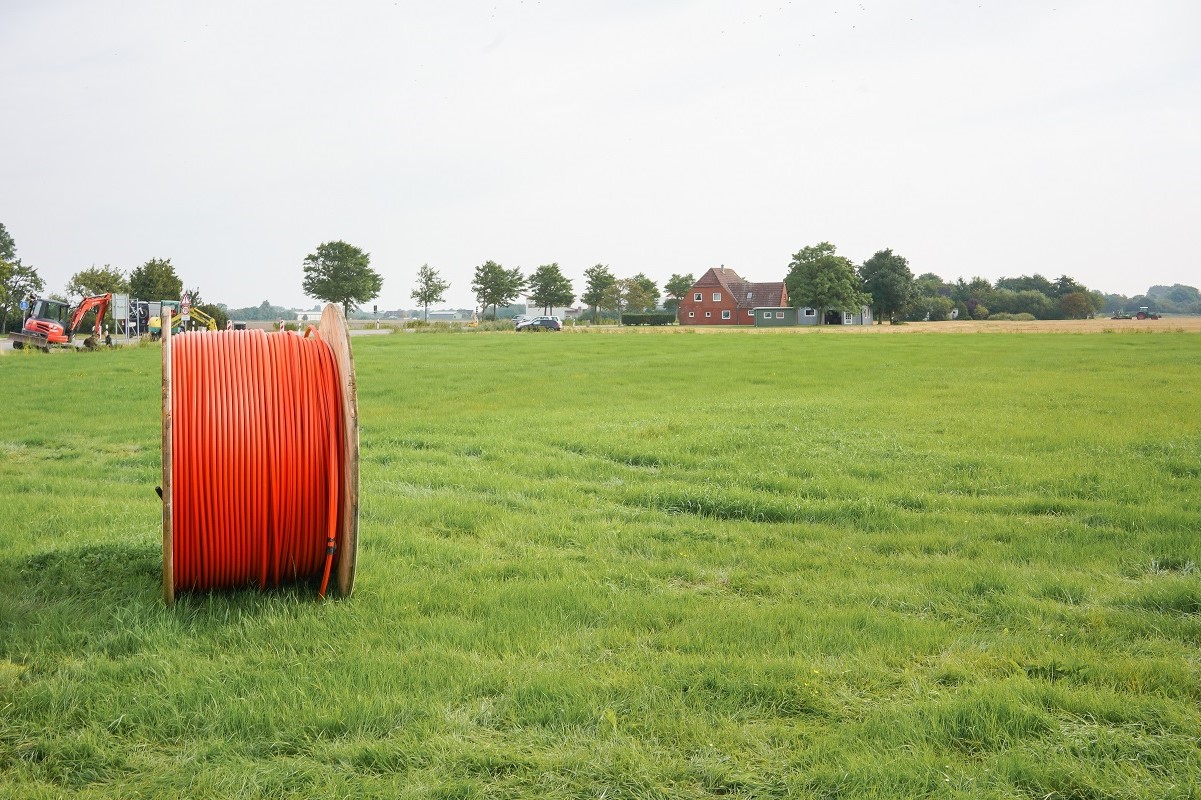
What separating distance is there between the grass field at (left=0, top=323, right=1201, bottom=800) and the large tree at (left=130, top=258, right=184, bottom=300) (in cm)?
6024

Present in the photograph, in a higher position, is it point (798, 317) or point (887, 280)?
point (887, 280)

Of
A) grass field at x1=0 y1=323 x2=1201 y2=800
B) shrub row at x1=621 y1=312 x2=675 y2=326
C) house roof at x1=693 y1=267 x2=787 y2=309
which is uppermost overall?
house roof at x1=693 y1=267 x2=787 y2=309

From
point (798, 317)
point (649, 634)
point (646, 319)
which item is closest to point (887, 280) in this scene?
point (798, 317)

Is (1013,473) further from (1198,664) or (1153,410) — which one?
(1153,410)

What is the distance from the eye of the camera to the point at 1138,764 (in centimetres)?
392

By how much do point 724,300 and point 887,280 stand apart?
1867 cm

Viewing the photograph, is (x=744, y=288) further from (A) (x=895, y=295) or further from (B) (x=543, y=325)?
(B) (x=543, y=325)

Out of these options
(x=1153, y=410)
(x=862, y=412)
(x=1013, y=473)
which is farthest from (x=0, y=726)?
(x=1153, y=410)

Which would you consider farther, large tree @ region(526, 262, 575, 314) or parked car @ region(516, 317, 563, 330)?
large tree @ region(526, 262, 575, 314)

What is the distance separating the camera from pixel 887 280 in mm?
102875

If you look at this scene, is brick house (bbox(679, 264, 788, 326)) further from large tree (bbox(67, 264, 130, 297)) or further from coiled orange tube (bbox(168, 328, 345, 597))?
coiled orange tube (bbox(168, 328, 345, 597))

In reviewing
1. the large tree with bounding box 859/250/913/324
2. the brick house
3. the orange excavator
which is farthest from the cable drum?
the large tree with bounding box 859/250/913/324

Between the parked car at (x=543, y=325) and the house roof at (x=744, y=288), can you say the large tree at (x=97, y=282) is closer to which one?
the parked car at (x=543, y=325)

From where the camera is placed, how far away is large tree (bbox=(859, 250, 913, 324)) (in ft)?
338
